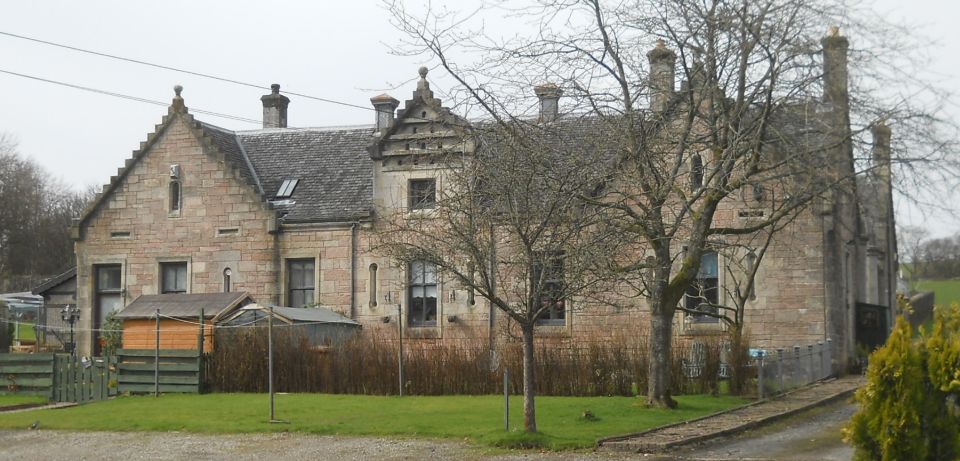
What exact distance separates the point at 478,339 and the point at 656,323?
30.7 ft

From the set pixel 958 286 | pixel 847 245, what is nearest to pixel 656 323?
pixel 847 245

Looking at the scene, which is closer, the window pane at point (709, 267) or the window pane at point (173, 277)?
the window pane at point (709, 267)

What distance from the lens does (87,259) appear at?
38094 millimetres

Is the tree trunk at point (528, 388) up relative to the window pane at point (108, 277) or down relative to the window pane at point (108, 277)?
down

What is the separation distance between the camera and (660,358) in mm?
23531

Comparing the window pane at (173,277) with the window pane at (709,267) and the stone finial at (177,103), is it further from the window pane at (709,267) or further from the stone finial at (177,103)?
the window pane at (709,267)

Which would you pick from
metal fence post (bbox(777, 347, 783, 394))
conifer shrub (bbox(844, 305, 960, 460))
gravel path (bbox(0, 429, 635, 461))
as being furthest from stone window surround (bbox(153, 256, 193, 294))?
conifer shrub (bbox(844, 305, 960, 460))

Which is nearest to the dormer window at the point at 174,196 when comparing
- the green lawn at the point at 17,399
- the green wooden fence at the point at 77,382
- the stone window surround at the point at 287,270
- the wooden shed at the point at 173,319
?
the stone window surround at the point at 287,270

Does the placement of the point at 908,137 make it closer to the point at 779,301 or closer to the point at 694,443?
the point at 694,443

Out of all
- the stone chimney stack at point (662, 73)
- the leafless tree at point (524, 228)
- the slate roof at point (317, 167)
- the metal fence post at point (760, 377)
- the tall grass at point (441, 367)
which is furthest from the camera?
the slate roof at point (317, 167)

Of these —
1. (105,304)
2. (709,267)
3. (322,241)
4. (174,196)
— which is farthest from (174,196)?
(709,267)

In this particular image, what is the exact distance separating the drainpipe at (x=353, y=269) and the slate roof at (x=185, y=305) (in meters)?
3.22

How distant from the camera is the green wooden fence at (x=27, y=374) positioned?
96.5 ft

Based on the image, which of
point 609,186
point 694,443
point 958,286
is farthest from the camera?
point 958,286
